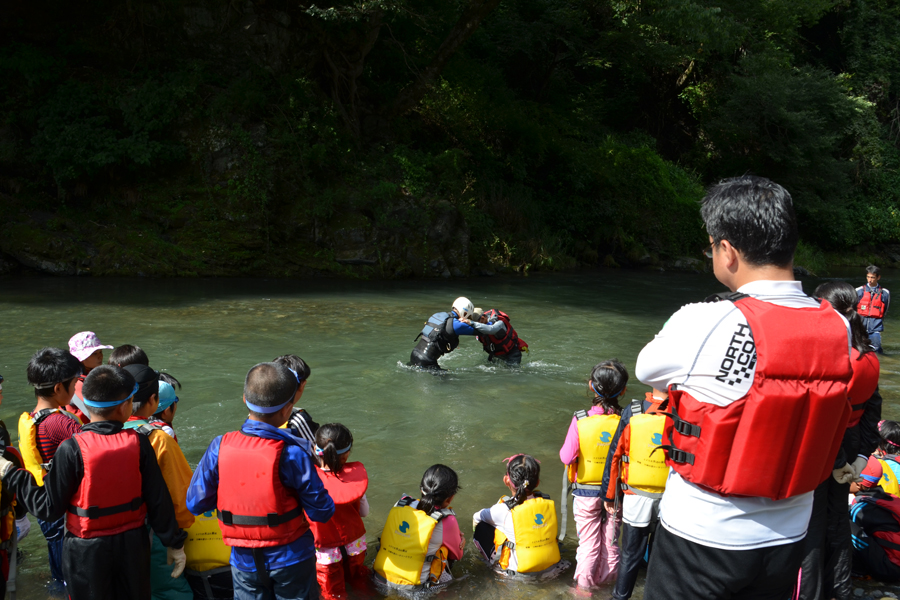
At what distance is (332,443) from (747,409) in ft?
7.94

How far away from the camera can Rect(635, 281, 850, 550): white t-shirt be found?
6.78ft

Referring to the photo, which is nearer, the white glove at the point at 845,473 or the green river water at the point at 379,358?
the white glove at the point at 845,473

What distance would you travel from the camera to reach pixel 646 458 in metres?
3.67

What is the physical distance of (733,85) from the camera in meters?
29.8

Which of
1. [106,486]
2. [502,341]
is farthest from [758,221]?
[502,341]

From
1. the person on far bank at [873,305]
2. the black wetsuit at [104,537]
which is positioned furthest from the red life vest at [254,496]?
the person on far bank at [873,305]

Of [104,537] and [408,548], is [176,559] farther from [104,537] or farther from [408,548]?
[408,548]

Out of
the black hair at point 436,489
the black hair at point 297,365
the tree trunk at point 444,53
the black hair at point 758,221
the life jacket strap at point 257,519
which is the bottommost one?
the black hair at point 436,489

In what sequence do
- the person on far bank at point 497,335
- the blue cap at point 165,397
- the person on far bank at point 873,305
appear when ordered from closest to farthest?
1. the blue cap at point 165,397
2. the person on far bank at point 497,335
3. the person on far bank at point 873,305

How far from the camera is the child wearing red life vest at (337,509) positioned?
384cm

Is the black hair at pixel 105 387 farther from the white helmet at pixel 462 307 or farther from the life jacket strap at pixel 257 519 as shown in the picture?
the white helmet at pixel 462 307

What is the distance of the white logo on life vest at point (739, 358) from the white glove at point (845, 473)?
1.77m

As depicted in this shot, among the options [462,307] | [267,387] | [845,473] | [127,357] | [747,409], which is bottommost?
[462,307]

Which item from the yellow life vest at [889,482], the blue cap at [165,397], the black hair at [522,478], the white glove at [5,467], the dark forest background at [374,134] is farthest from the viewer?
the dark forest background at [374,134]
